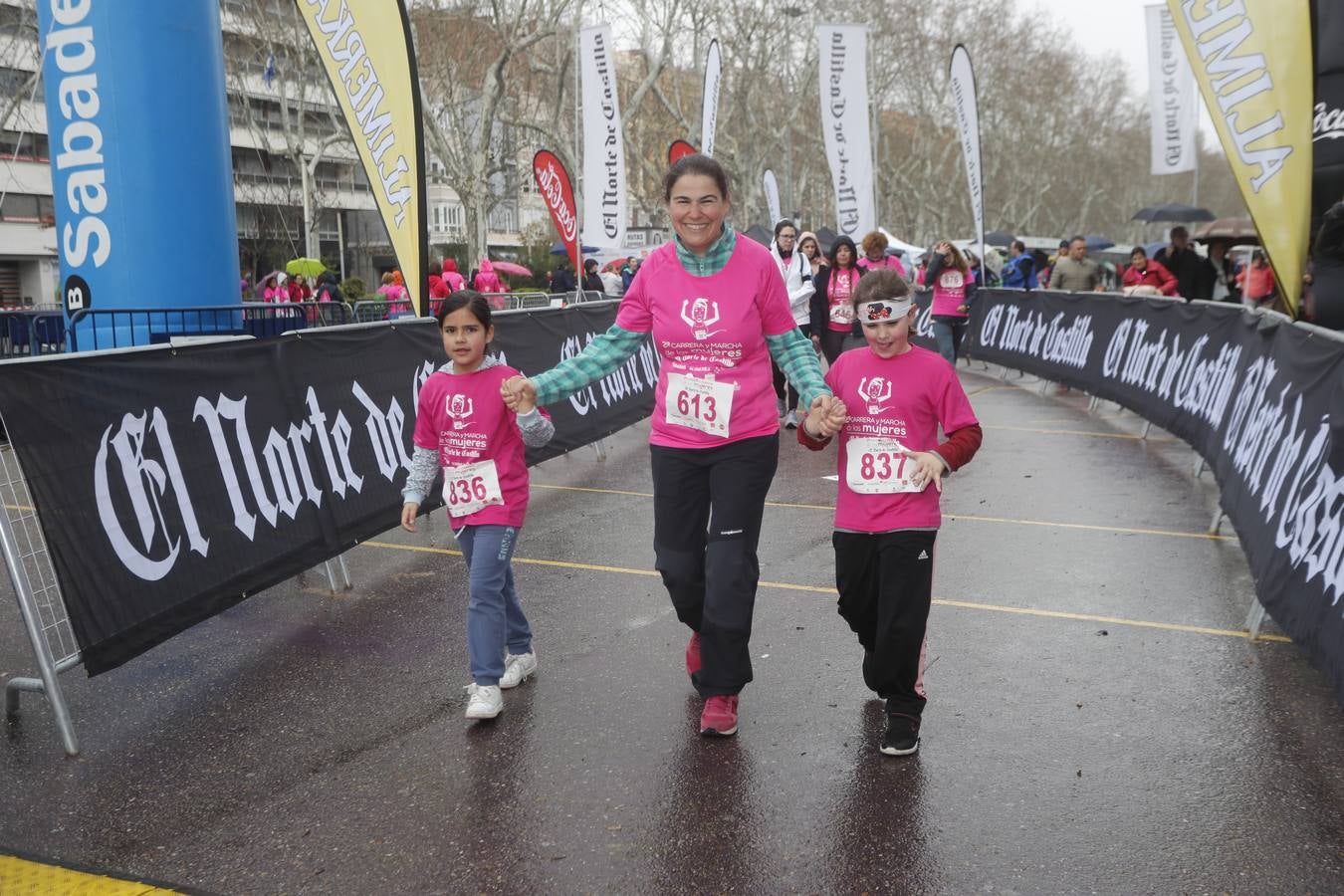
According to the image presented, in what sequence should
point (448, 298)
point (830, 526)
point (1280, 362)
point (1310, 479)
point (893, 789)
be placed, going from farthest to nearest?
point (830, 526)
point (1280, 362)
point (1310, 479)
point (448, 298)
point (893, 789)

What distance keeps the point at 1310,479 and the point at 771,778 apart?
111 inches

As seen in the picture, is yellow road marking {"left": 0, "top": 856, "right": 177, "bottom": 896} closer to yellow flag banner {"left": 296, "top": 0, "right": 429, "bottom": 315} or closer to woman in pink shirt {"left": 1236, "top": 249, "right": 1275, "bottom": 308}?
yellow flag banner {"left": 296, "top": 0, "right": 429, "bottom": 315}

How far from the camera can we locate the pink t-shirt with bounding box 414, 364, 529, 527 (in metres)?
4.51

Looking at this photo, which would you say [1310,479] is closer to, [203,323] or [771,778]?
[771,778]

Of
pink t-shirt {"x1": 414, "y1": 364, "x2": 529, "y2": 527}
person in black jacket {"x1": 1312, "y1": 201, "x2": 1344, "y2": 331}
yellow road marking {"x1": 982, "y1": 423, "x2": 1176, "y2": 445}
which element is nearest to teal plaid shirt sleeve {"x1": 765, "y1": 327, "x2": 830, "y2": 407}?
pink t-shirt {"x1": 414, "y1": 364, "x2": 529, "y2": 527}

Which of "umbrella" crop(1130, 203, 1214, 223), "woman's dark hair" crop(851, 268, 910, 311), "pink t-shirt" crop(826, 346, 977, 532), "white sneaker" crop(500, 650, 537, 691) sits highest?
"umbrella" crop(1130, 203, 1214, 223)

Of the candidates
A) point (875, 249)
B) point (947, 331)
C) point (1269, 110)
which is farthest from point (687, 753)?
point (947, 331)

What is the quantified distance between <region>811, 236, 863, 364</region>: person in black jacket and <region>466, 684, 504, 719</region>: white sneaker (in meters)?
7.78

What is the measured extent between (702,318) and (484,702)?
166 cm

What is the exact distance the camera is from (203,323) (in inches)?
387

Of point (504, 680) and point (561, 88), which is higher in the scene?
Result: point (561, 88)

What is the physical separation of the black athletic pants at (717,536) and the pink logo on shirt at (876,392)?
0.37 m

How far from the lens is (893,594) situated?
13.1 feet

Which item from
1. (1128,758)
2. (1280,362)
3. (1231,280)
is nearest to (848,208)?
(1231,280)
